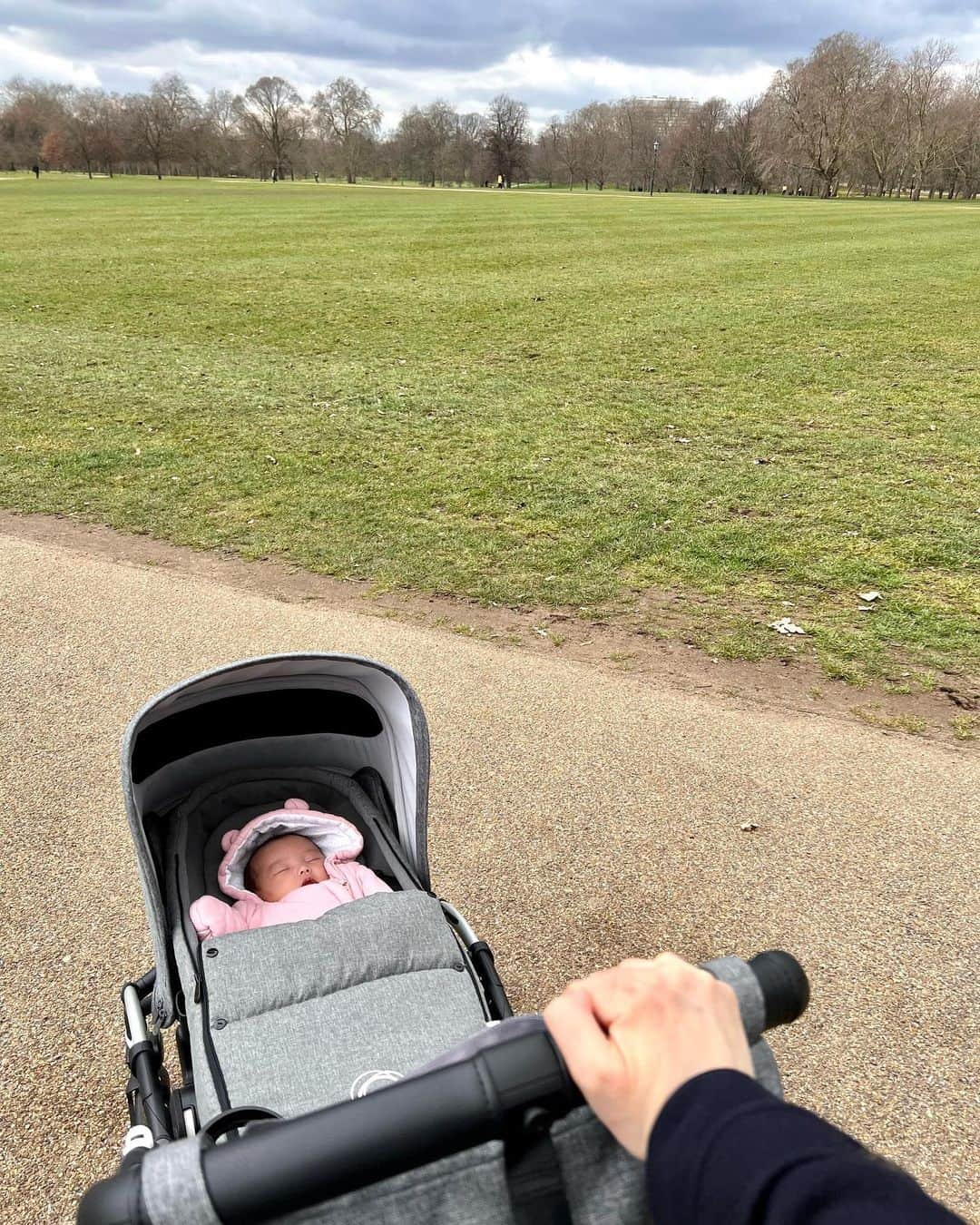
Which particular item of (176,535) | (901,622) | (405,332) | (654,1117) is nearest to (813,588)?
(901,622)

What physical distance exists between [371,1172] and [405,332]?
12.7 meters

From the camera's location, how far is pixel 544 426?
345 inches

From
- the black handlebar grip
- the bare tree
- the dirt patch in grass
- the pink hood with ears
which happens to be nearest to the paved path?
the dirt patch in grass

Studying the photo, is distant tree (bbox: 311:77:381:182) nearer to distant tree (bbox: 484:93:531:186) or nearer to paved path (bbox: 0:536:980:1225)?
distant tree (bbox: 484:93:531:186)

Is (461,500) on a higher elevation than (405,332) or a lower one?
lower

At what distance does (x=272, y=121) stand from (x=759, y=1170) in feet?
358

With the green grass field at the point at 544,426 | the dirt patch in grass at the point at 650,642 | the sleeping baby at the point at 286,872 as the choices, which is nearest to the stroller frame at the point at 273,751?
the sleeping baby at the point at 286,872

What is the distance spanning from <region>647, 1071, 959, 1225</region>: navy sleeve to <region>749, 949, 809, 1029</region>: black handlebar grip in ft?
1.20

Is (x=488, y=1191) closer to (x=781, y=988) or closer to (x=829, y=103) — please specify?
(x=781, y=988)

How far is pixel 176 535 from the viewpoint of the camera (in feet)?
20.9

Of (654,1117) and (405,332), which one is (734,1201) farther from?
(405,332)

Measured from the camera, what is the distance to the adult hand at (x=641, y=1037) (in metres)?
0.99

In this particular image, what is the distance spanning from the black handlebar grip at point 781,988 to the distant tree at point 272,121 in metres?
104

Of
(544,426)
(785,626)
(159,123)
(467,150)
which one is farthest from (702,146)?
A: (785,626)
